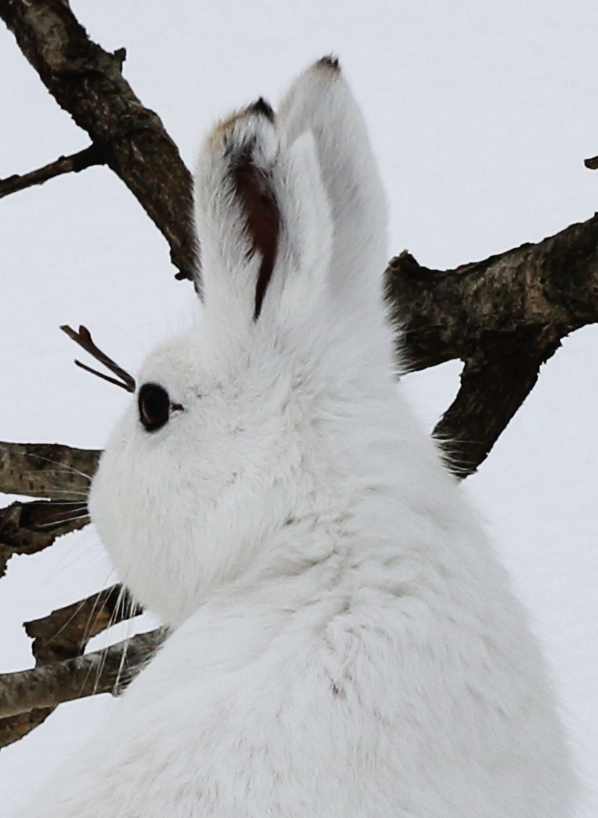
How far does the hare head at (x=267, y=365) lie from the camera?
0.83 m

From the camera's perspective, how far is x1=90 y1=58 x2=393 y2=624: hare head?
2.72ft

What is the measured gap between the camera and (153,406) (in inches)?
35.7

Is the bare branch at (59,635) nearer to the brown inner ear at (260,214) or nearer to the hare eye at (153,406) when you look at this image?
the hare eye at (153,406)

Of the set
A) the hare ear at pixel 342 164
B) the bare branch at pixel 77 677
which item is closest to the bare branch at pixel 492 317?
the hare ear at pixel 342 164

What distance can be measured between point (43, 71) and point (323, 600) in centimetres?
84

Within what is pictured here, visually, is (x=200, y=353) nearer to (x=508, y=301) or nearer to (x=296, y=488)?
(x=296, y=488)

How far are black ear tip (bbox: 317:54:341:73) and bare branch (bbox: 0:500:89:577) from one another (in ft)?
1.63

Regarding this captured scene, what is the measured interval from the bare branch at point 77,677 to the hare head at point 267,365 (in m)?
0.19

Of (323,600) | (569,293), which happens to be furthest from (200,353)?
(569,293)

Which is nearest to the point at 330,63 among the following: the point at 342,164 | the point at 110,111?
the point at 342,164

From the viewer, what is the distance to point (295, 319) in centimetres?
86

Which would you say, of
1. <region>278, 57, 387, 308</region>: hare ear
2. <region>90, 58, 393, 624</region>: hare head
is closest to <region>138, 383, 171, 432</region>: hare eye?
<region>90, 58, 393, 624</region>: hare head

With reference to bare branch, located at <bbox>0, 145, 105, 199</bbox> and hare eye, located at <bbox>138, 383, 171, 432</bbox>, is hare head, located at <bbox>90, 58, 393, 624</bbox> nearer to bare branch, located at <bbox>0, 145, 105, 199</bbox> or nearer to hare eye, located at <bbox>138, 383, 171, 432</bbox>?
hare eye, located at <bbox>138, 383, 171, 432</bbox>

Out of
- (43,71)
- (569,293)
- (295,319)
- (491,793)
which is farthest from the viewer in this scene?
(43,71)
